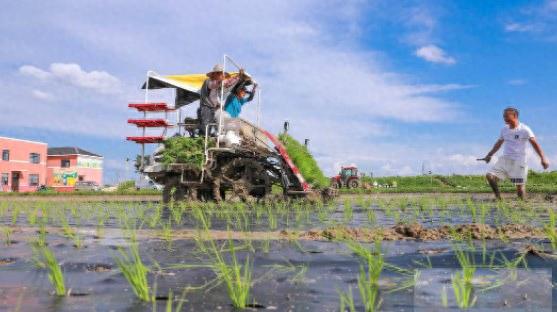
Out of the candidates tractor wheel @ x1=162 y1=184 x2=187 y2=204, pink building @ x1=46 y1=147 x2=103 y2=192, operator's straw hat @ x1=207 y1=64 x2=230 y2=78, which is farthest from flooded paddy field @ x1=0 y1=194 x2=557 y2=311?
pink building @ x1=46 y1=147 x2=103 y2=192

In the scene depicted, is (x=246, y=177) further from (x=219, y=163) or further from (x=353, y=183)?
(x=353, y=183)

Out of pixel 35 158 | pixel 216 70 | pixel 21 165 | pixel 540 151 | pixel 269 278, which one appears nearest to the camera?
pixel 269 278

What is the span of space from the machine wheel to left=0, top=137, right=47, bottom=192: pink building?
5610 cm

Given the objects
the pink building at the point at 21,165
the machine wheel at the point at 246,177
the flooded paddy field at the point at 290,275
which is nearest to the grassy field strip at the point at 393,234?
the flooded paddy field at the point at 290,275

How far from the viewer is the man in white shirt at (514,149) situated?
32.1 ft

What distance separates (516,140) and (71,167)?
7425 cm

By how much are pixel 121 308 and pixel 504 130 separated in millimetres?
9829

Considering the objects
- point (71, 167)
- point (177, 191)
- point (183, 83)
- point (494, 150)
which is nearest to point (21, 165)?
point (71, 167)

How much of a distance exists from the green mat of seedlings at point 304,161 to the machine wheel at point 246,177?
37.6 inches

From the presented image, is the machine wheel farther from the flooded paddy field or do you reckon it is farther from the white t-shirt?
the flooded paddy field

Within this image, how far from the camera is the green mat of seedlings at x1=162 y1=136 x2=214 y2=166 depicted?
10.7 metres

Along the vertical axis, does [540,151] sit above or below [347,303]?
above

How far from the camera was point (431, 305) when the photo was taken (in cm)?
186

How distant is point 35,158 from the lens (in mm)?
66625
